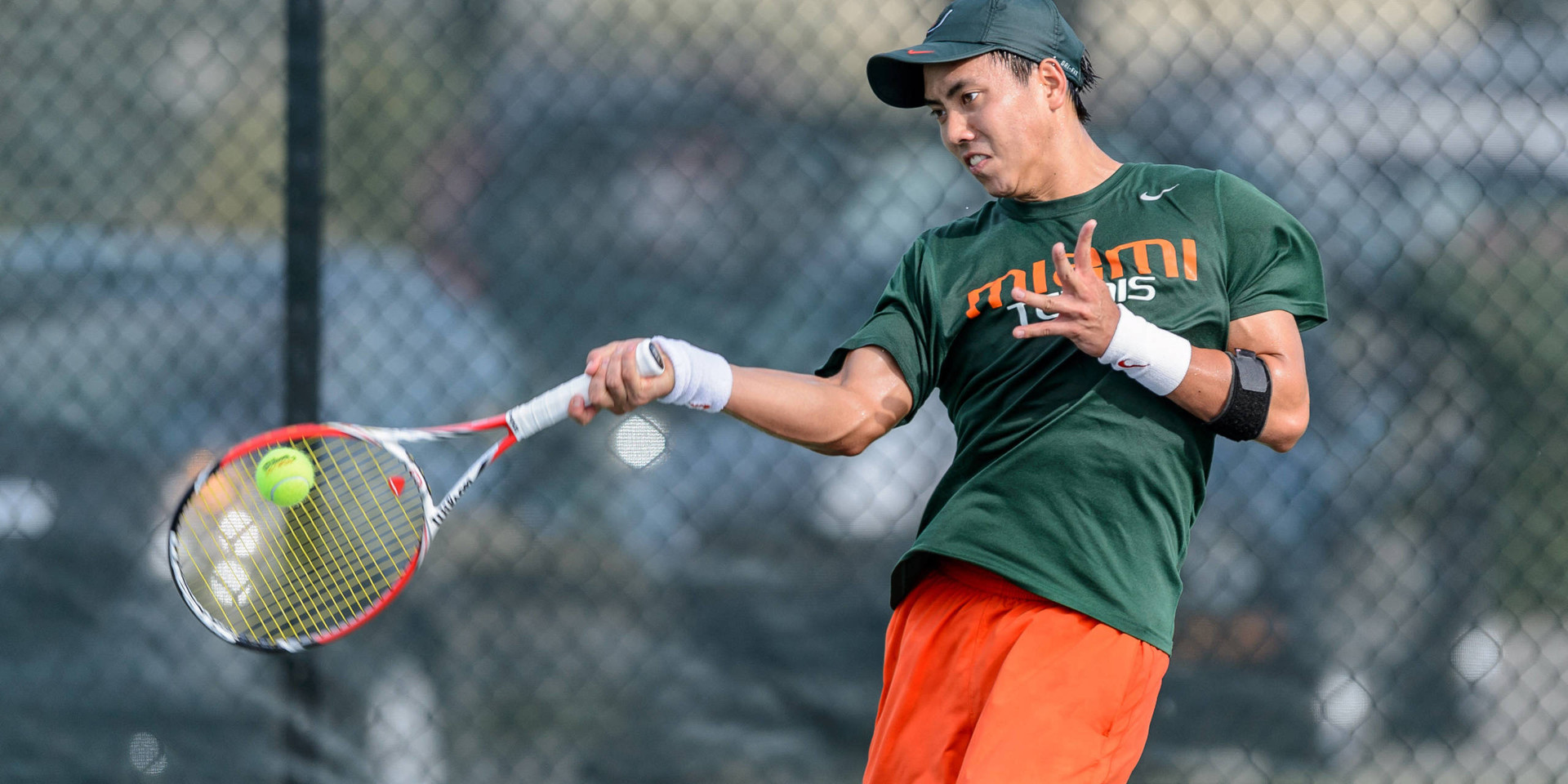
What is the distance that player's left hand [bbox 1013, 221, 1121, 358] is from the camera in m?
1.75

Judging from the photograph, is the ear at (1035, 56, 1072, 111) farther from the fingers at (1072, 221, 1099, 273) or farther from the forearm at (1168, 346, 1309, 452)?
the forearm at (1168, 346, 1309, 452)

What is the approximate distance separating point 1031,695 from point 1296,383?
574mm

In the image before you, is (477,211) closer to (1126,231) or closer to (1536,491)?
(1126,231)

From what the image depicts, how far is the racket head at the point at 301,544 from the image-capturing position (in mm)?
2502

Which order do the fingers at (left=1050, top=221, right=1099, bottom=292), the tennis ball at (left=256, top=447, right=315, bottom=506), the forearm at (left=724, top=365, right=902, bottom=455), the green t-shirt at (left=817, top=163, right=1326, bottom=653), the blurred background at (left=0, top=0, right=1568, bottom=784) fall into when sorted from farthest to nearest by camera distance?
the blurred background at (left=0, top=0, right=1568, bottom=784) → the tennis ball at (left=256, top=447, right=315, bottom=506) → the forearm at (left=724, top=365, right=902, bottom=455) → the green t-shirt at (left=817, top=163, right=1326, bottom=653) → the fingers at (left=1050, top=221, right=1099, bottom=292)

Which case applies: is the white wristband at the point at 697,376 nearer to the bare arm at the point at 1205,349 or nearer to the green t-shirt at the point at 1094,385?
the green t-shirt at the point at 1094,385

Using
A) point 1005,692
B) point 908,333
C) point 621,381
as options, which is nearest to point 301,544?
point 621,381

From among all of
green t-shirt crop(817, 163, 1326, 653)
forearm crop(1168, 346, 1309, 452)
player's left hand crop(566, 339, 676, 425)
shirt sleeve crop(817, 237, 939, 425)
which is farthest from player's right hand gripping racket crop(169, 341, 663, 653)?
forearm crop(1168, 346, 1309, 452)

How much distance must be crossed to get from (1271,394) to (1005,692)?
55 centimetres

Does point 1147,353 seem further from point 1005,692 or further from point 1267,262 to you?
point 1005,692

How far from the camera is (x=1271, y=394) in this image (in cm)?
185

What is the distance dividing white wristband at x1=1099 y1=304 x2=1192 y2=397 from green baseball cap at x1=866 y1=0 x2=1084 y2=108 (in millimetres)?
Result: 468

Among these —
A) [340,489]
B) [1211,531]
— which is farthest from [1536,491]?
[340,489]

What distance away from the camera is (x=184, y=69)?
325cm
